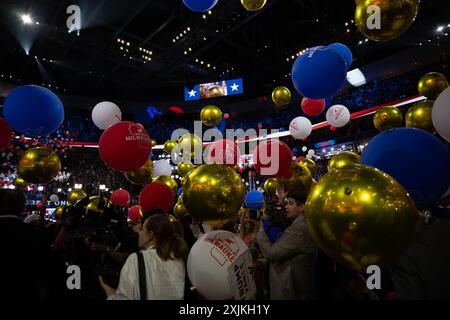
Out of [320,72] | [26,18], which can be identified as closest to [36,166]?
[320,72]

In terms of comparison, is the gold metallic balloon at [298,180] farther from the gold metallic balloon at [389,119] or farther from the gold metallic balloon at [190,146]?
the gold metallic balloon at [190,146]

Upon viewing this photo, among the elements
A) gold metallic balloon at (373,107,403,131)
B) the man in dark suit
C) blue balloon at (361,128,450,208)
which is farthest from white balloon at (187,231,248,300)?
gold metallic balloon at (373,107,403,131)

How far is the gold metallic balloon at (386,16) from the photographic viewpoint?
7.67 ft

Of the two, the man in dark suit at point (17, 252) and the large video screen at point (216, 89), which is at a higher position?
the large video screen at point (216, 89)

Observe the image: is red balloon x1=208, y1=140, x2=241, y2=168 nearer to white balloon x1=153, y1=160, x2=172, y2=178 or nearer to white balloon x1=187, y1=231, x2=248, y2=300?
white balloon x1=153, y1=160, x2=172, y2=178

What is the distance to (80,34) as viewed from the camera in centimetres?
977

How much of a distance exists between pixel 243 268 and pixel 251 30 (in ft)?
32.1

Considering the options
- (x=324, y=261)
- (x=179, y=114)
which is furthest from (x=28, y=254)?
(x=179, y=114)

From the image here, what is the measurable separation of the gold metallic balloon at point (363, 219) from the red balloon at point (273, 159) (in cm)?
212

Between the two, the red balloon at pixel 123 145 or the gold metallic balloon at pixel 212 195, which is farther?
the red balloon at pixel 123 145

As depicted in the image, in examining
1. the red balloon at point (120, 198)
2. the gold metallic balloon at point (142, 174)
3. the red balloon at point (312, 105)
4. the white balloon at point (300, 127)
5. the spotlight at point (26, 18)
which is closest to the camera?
the gold metallic balloon at point (142, 174)

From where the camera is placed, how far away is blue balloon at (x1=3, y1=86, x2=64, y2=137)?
11.5 ft

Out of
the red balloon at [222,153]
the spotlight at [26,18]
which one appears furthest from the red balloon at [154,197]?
the spotlight at [26,18]

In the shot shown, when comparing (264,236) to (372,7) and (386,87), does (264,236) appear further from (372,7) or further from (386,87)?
(386,87)
